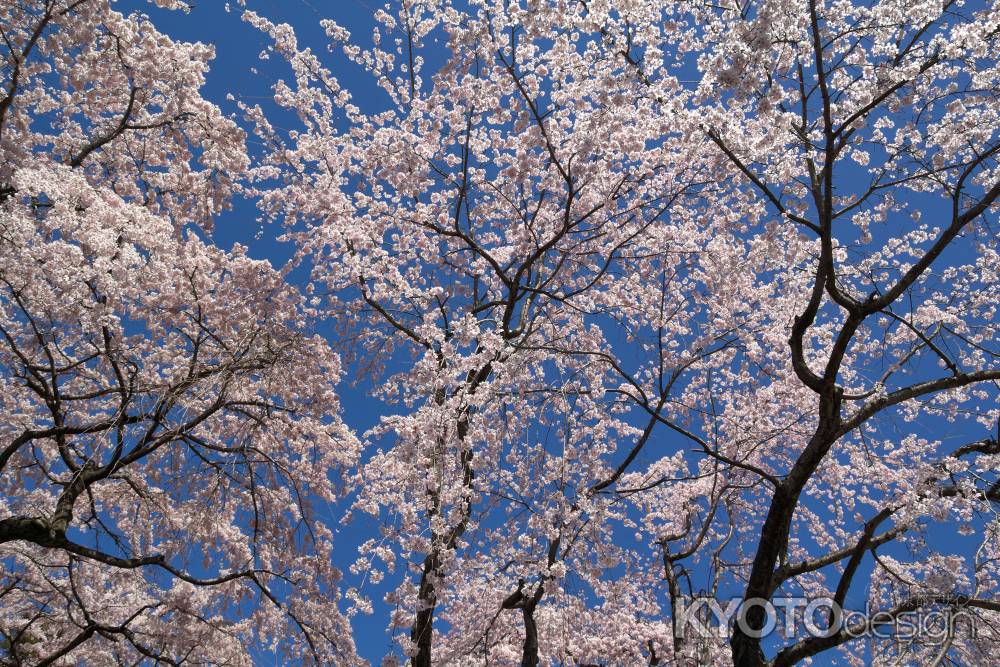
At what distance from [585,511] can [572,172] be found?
3.90 m

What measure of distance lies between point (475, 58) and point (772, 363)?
6.36 m

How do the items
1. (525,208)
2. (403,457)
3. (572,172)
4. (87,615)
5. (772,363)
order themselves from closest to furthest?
(87,615) < (403,457) < (572,172) < (525,208) < (772,363)

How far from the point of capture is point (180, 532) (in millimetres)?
8344

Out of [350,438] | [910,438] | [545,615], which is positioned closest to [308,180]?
[350,438]

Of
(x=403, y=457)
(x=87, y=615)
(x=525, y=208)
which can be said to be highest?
(x=525, y=208)

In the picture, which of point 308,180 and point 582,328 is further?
point 582,328

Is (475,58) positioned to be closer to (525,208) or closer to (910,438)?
(525,208)

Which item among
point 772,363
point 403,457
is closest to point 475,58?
point 403,457

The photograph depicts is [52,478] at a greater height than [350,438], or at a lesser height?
lesser

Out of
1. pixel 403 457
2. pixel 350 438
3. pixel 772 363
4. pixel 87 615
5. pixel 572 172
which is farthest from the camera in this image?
pixel 772 363

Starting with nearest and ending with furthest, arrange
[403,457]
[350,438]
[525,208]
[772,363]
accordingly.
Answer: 1. [403,457]
2. [350,438]
3. [525,208]
4. [772,363]

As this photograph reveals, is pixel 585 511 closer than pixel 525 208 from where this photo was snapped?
Yes

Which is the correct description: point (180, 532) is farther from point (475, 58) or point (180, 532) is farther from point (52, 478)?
point (475, 58)

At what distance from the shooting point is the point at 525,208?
969 centimetres
